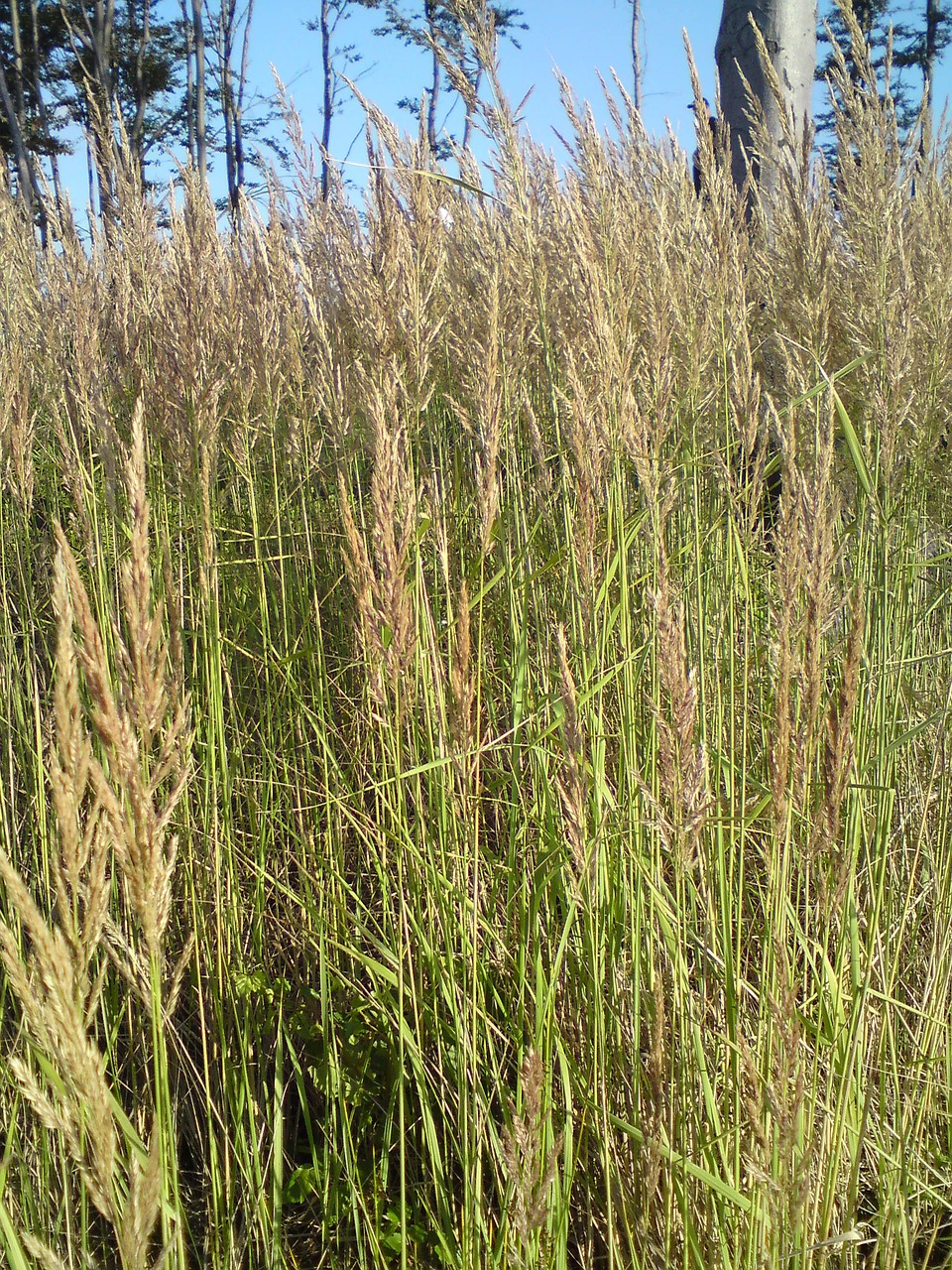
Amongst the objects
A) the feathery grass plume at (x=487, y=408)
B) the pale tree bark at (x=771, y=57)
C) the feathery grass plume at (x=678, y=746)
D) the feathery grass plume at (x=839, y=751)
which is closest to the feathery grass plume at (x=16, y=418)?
the feathery grass plume at (x=487, y=408)

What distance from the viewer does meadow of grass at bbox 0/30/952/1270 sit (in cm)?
94

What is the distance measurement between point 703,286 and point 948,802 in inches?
43.8

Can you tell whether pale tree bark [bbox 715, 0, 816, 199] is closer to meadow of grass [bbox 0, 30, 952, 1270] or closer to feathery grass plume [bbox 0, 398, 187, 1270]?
meadow of grass [bbox 0, 30, 952, 1270]

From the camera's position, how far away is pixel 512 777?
1.56 m

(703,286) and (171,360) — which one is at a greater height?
(703,286)

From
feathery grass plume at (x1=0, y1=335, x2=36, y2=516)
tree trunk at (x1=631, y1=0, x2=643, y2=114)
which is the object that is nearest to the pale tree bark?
feathery grass plume at (x1=0, y1=335, x2=36, y2=516)

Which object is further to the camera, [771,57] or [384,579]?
[771,57]

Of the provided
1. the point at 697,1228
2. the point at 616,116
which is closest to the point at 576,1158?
the point at 697,1228

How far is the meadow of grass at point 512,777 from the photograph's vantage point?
0.94 metres

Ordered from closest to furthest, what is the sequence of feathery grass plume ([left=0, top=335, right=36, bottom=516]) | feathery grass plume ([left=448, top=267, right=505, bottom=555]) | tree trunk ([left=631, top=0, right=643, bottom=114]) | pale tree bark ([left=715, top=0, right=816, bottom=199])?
1. feathery grass plume ([left=448, top=267, right=505, bottom=555])
2. feathery grass plume ([left=0, top=335, right=36, bottom=516])
3. pale tree bark ([left=715, top=0, right=816, bottom=199])
4. tree trunk ([left=631, top=0, right=643, bottom=114])

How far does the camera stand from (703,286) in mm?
1811

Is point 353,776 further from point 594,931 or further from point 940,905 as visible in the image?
point 940,905

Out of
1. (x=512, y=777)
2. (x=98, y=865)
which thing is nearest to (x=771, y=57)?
(x=512, y=777)

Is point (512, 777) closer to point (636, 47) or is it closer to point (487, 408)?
point (487, 408)
